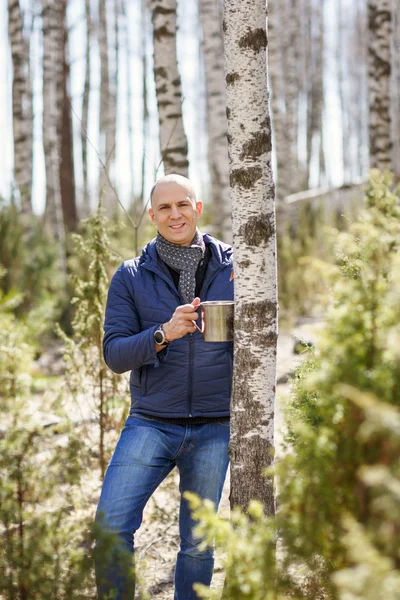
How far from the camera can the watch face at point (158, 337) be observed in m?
2.64

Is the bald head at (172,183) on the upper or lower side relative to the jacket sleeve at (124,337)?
upper

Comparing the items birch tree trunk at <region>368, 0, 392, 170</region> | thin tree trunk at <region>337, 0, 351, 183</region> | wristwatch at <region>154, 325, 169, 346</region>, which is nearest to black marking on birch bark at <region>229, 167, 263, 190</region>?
wristwatch at <region>154, 325, 169, 346</region>

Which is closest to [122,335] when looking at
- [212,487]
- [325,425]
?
[212,487]

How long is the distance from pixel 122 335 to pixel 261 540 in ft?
4.31

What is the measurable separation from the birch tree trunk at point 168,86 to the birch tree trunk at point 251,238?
2.60 m

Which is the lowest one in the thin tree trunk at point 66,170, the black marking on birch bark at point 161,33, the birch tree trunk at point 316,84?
the black marking on birch bark at point 161,33

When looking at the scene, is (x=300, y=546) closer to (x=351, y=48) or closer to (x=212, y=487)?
(x=212, y=487)

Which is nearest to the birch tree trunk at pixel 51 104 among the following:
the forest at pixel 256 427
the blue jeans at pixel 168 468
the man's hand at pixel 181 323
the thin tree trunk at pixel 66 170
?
the thin tree trunk at pixel 66 170

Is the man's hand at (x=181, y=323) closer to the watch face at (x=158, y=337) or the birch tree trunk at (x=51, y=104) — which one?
the watch face at (x=158, y=337)

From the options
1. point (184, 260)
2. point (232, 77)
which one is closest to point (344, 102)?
point (184, 260)

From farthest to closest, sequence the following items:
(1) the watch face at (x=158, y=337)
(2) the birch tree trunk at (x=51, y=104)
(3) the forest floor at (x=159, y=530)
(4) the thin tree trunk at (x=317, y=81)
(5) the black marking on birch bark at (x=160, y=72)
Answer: (4) the thin tree trunk at (x=317, y=81), (2) the birch tree trunk at (x=51, y=104), (5) the black marking on birch bark at (x=160, y=72), (3) the forest floor at (x=159, y=530), (1) the watch face at (x=158, y=337)

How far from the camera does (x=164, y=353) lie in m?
2.83

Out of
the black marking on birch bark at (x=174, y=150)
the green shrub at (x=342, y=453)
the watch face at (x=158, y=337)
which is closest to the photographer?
the green shrub at (x=342, y=453)

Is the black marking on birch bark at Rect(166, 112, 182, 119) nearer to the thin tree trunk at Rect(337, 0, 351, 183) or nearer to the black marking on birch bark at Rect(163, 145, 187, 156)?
the black marking on birch bark at Rect(163, 145, 187, 156)
